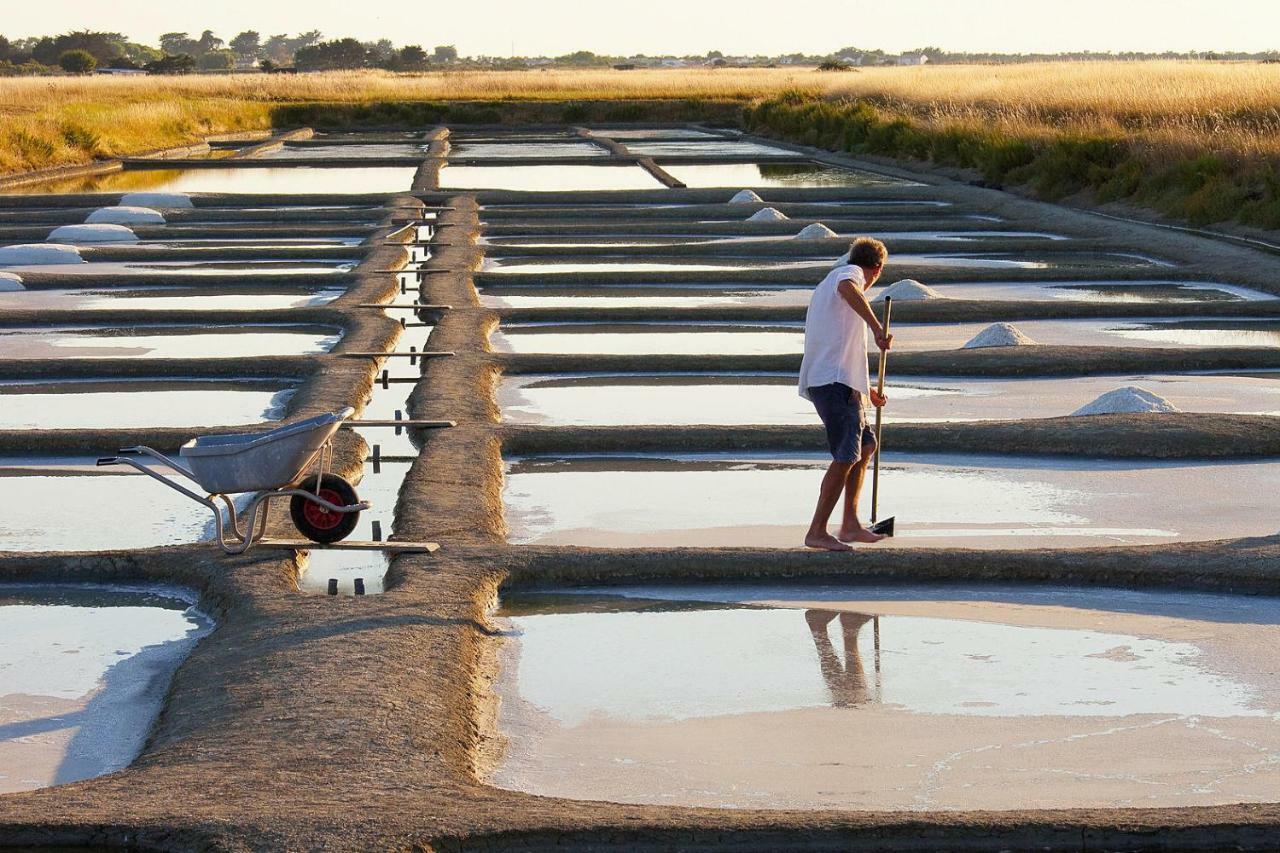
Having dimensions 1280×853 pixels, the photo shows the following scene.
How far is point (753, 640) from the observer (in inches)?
167

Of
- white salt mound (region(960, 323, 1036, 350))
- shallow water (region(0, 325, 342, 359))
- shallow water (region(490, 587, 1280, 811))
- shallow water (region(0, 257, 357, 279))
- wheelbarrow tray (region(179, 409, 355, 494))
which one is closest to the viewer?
shallow water (region(490, 587, 1280, 811))

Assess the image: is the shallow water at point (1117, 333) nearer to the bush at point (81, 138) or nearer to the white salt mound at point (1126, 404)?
the white salt mound at point (1126, 404)

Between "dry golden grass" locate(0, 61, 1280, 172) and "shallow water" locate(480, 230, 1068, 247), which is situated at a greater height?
"dry golden grass" locate(0, 61, 1280, 172)

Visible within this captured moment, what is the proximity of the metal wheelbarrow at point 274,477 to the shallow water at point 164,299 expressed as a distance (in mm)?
5566

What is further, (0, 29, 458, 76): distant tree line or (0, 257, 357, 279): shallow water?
(0, 29, 458, 76): distant tree line

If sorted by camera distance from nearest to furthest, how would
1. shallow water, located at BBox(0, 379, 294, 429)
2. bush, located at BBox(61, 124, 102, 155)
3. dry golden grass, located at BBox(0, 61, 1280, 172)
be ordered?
shallow water, located at BBox(0, 379, 294, 429), dry golden grass, located at BBox(0, 61, 1280, 172), bush, located at BBox(61, 124, 102, 155)

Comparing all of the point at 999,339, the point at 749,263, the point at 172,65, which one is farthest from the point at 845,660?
the point at 172,65

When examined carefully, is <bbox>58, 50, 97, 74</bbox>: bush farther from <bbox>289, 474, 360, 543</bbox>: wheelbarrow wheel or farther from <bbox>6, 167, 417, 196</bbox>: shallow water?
<bbox>289, 474, 360, 543</bbox>: wheelbarrow wheel

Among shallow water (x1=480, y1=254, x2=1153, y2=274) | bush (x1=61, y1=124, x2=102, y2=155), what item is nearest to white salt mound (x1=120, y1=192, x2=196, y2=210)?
shallow water (x1=480, y1=254, x2=1153, y2=274)

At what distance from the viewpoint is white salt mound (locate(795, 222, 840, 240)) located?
1375cm

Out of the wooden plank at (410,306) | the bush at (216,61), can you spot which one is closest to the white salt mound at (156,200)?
the wooden plank at (410,306)

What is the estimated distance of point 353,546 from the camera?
4609mm

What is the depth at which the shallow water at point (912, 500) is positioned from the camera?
16.9 ft

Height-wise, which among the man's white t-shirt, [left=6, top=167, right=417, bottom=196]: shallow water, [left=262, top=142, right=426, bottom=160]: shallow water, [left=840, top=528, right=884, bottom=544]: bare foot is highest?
the man's white t-shirt
